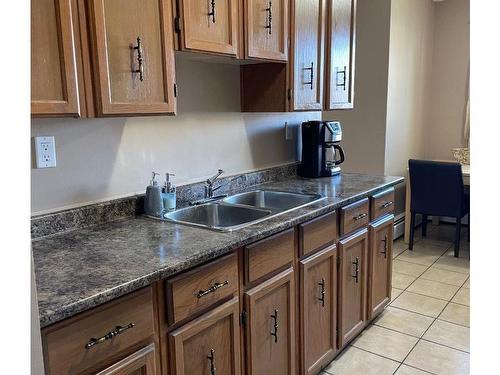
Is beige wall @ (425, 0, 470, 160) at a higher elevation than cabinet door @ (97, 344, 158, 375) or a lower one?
higher

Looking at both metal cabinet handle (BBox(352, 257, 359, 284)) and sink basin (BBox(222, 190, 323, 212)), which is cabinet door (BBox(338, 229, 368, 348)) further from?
sink basin (BBox(222, 190, 323, 212))

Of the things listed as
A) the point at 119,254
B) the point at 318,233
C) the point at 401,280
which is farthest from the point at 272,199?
the point at 401,280

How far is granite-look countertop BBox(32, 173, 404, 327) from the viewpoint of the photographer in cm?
105

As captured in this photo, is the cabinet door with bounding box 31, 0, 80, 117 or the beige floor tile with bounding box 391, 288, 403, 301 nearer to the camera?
the cabinet door with bounding box 31, 0, 80, 117

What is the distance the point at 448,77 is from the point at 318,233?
3.55 metres

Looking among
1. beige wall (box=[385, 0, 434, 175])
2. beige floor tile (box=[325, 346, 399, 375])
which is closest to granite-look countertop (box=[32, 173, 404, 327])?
beige floor tile (box=[325, 346, 399, 375])

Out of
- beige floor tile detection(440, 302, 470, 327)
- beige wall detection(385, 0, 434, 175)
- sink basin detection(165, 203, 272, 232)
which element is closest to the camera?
sink basin detection(165, 203, 272, 232)

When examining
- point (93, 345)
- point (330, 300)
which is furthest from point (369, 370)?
point (93, 345)

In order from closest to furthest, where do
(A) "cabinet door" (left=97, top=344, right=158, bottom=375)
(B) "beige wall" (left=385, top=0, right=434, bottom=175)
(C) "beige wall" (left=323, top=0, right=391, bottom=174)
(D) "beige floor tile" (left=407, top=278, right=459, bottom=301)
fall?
(A) "cabinet door" (left=97, top=344, right=158, bottom=375) → (D) "beige floor tile" (left=407, top=278, right=459, bottom=301) → (C) "beige wall" (left=323, top=0, right=391, bottom=174) → (B) "beige wall" (left=385, top=0, right=434, bottom=175)

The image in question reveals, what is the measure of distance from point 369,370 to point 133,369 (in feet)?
4.73

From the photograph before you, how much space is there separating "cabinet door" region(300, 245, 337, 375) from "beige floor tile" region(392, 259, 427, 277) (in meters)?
1.56
